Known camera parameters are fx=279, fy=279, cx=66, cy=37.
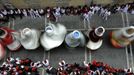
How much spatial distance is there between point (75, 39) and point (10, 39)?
61 centimetres

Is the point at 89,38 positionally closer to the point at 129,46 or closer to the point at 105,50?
the point at 105,50

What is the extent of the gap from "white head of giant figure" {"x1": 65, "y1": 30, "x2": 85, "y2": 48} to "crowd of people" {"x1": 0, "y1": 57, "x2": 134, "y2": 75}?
195mm

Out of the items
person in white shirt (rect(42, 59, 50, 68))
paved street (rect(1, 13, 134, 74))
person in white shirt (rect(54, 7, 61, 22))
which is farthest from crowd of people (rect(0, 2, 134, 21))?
person in white shirt (rect(42, 59, 50, 68))

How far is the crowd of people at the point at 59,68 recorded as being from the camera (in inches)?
103

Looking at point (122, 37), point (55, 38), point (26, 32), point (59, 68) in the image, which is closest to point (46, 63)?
point (59, 68)

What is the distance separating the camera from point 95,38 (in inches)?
101

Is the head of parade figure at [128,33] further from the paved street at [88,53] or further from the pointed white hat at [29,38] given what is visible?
the pointed white hat at [29,38]

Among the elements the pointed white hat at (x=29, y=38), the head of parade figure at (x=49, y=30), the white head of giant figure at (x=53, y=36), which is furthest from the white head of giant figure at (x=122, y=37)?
the pointed white hat at (x=29, y=38)

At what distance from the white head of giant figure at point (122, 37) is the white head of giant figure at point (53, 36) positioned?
1.58ft

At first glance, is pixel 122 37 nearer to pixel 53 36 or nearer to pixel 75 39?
pixel 75 39

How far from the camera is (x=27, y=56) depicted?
2773 mm

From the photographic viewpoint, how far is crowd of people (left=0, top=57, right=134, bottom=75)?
262cm

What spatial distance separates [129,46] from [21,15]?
113 centimetres

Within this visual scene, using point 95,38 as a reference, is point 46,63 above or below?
below
